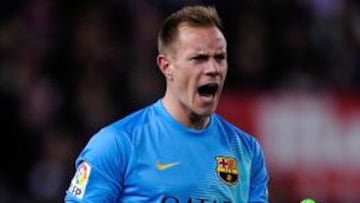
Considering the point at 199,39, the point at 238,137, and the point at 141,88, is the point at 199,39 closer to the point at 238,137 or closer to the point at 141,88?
the point at 238,137

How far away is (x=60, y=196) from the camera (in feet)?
35.7

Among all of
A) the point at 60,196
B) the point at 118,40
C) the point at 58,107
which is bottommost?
the point at 60,196

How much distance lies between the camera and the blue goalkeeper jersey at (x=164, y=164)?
5.82 m

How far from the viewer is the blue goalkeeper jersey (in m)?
5.82

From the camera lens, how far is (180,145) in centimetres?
606

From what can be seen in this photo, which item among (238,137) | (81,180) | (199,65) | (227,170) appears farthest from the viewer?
(238,137)

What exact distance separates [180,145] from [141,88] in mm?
6043

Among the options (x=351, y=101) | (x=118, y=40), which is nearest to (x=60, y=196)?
(x=118, y=40)

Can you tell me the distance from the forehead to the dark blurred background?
5.00 metres

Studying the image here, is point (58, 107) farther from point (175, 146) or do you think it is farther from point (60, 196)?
point (175, 146)

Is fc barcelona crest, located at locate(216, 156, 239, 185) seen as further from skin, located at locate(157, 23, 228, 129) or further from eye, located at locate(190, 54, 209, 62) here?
eye, located at locate(190, 54, 209, 62)

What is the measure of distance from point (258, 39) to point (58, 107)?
2.59 metres

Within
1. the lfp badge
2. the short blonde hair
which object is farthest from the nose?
the lfp badge

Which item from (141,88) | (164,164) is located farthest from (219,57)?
(141,88)
